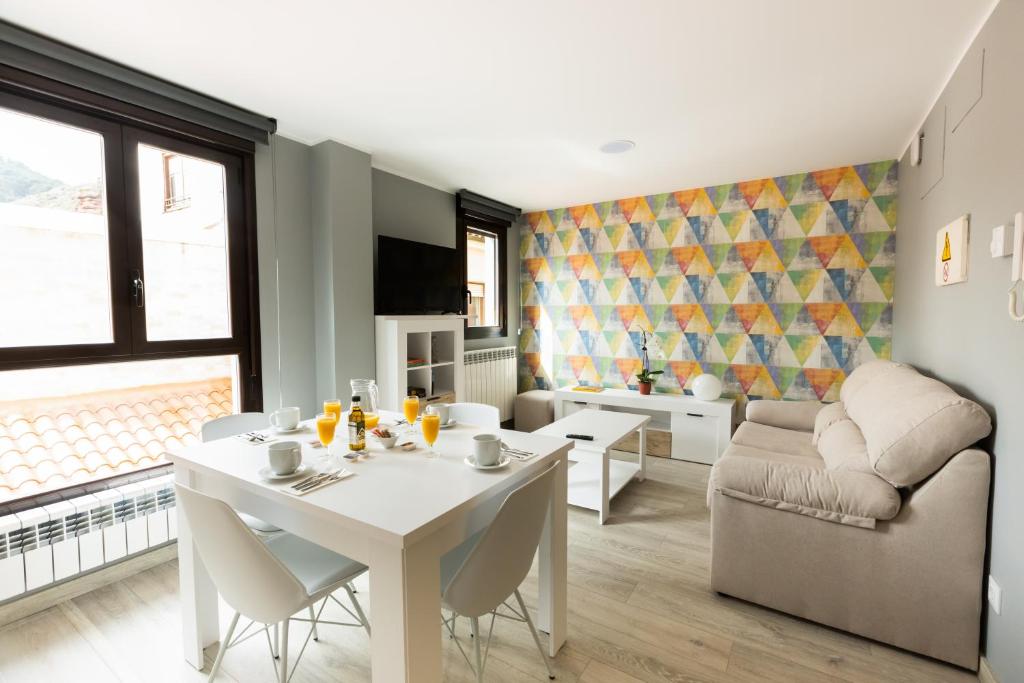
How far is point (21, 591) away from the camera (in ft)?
6.50

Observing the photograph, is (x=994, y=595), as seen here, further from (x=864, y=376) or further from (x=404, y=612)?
(x=404, y=612)

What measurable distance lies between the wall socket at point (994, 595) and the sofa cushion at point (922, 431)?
366mm

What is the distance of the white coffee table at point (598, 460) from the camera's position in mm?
2867

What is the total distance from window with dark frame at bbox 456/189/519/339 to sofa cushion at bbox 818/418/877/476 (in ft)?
9.97

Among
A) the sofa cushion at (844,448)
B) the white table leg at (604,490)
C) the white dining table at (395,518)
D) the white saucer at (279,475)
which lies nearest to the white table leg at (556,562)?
the white dining table at (395,518)

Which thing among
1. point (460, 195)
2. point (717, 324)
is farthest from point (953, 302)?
point (460, 195)

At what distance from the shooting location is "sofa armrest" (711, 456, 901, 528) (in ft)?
5.76

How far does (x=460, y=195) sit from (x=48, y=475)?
335cm

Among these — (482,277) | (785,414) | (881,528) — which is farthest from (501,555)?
(482,277)

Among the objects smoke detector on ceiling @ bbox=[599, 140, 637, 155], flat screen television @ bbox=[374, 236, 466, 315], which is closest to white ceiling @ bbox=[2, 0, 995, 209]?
smoke detector on ceiling @ bbox=[599, 140, 637, 155]

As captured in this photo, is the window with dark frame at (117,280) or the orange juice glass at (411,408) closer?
the orange juice glass at (411,408)

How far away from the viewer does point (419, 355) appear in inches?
148

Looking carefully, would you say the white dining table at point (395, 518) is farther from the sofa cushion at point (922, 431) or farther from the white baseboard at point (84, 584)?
the sofa cushion at point (922, 431)

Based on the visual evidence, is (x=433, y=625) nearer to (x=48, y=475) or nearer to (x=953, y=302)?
(x=48, y=475)
